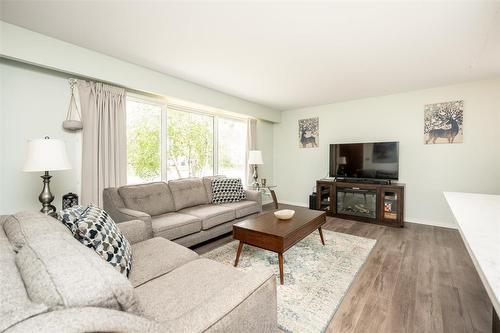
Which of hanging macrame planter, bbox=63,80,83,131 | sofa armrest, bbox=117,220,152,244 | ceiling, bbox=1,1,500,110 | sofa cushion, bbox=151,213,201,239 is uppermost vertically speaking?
ceiling, bbox=1,1,500,110

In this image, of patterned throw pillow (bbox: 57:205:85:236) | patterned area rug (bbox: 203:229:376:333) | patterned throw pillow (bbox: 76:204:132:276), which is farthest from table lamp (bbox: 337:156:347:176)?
patterned throw pillow (bbox: 57:205:85:236)

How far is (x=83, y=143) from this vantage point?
2701 mm

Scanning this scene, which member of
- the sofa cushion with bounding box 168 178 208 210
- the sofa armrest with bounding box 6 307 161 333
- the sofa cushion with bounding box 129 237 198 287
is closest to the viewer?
the sofa armrest with bounding box 6 307 161 333

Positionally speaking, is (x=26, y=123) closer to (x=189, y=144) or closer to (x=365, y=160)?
(x=189, y=144)

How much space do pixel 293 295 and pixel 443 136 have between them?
3777 millimetres

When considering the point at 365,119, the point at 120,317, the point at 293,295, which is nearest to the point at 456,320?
the point at 293,295

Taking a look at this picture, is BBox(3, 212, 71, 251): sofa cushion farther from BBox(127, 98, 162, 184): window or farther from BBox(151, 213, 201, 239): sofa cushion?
BBox(127, 98, 162, 184): window

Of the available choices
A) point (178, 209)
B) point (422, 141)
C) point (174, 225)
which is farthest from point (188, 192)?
point (422, 141)

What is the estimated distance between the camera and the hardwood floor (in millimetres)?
1584

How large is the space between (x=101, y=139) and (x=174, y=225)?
58.3 inches

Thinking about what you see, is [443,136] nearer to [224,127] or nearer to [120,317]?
[224,127]

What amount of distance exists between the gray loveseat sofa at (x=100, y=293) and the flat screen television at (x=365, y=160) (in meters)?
3.68

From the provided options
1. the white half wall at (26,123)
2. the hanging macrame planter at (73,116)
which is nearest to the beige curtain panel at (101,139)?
the hanging macrame planter at (73,116)

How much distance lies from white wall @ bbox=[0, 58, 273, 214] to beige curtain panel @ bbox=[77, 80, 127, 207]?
144 mm
